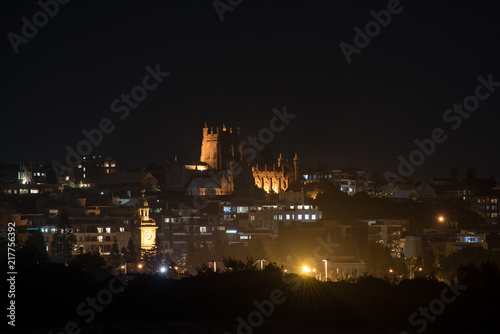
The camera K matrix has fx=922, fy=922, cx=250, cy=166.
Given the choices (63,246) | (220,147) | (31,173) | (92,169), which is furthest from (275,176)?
(63,246)

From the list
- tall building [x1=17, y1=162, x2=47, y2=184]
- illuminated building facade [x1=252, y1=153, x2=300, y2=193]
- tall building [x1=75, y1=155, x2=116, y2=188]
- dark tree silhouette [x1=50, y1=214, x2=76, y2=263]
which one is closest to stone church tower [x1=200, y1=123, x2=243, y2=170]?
illuminated building facade [x1=252, y1=153, x2=300, y2=193]

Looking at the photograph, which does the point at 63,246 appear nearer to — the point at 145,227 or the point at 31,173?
the point at 145,227

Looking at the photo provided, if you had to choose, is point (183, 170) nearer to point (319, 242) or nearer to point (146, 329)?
point (319, 242)

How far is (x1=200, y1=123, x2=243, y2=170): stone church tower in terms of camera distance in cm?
13012

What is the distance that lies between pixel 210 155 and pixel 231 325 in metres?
98.0

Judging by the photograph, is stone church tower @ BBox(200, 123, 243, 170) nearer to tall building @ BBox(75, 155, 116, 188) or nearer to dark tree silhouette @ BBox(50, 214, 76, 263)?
tall building @ BBox(75, 155, 116, 188)

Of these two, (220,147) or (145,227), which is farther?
(220,147)

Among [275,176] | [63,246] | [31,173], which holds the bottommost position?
[63,246]

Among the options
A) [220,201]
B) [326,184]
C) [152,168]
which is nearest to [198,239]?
[220,201]

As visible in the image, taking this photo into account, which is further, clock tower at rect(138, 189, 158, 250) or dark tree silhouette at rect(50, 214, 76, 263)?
dark tree silhouette at rect(50, 214, 76, 263)

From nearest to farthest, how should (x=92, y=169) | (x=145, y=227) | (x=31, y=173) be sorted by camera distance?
(x=145, y=227) → (x=31, y=173) → (x=92, y=169)

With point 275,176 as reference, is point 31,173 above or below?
above

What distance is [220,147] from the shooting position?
13100cm

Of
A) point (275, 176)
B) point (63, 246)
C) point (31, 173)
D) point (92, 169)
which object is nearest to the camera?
point (63, 246)
